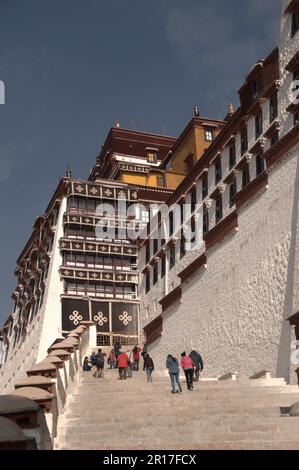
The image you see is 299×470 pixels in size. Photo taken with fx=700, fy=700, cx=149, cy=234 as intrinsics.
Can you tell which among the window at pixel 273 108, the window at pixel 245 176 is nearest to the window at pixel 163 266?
the window at pixel 245 176

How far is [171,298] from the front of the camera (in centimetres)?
3775

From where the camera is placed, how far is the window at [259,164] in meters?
29.5

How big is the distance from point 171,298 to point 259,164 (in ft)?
35.2

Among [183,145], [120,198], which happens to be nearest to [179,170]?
[183,145]

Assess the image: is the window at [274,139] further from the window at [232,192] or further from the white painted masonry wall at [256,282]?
the window at [232,192]

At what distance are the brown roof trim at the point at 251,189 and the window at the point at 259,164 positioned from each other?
111 centimetres

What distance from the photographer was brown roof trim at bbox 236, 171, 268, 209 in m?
27.7

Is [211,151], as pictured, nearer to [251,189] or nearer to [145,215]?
[251,189]

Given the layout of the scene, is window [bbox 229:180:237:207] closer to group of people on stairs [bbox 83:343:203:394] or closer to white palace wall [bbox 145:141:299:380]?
white palace wall [bbox 145:141:299:380]

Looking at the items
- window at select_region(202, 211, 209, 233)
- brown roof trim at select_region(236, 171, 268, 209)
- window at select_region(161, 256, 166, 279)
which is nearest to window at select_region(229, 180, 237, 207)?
brown roof trim at select_region(236, 171, 268, 209)

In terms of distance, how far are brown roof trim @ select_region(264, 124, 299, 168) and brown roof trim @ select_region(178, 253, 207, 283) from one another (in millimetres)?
7424

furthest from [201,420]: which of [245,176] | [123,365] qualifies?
[245,176]

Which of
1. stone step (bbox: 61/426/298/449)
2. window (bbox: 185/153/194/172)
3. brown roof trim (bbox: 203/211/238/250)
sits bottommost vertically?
stone step (bbox: 61/426/298/449)

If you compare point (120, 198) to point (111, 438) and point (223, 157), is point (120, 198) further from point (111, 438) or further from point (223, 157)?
point (111, 438)
